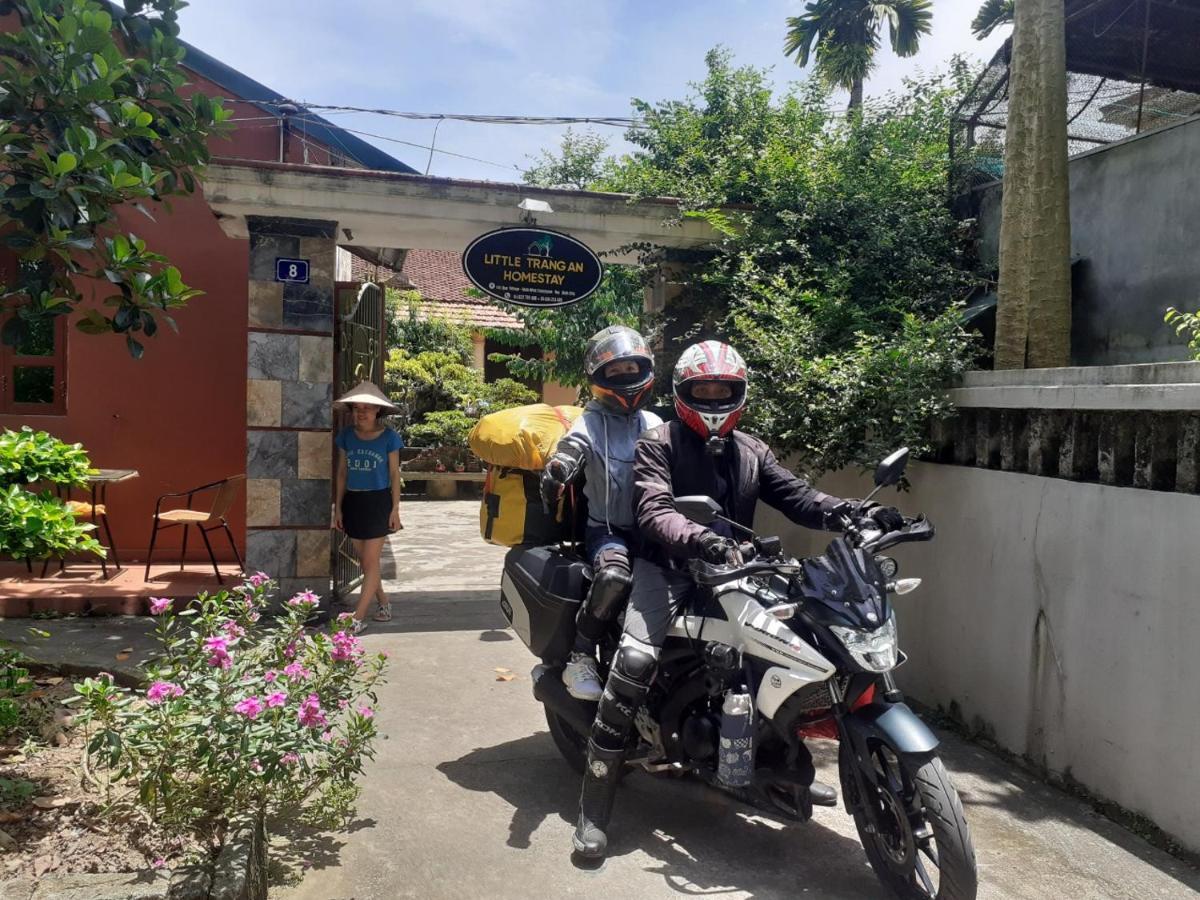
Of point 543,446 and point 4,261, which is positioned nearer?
point 543,446

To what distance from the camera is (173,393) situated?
822cm

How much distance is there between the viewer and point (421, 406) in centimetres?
1680

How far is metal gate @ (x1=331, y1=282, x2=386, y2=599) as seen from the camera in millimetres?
7133

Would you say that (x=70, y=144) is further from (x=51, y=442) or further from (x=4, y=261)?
(x=4, y=261)

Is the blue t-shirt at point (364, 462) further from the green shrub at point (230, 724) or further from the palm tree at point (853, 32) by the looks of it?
the palm tree at point (853, 32)

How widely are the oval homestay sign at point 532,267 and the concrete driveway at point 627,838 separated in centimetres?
331

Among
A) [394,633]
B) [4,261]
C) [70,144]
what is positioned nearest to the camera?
[70,144]

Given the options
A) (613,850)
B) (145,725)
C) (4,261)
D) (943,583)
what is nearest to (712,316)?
(943,583)

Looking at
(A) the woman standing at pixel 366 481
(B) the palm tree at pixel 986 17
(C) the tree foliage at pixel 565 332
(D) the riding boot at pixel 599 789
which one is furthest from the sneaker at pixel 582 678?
(B) the palm tree at pixel 986 17

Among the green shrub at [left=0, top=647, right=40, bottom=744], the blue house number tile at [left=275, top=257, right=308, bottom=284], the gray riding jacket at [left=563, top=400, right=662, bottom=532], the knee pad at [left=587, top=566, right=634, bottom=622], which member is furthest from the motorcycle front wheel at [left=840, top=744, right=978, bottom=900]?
the blue house number tile at [left=275, top=257, right=308, bottom=284]

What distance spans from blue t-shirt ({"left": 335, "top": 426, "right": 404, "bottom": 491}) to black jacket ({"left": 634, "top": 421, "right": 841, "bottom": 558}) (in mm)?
3112

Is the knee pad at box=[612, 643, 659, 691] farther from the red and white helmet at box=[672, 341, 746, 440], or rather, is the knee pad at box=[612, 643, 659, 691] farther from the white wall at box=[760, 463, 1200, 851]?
the white wall at box=[760, 463, 1200, 851]

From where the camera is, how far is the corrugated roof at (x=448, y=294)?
18828 millimetres

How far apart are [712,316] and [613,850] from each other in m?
4.52
